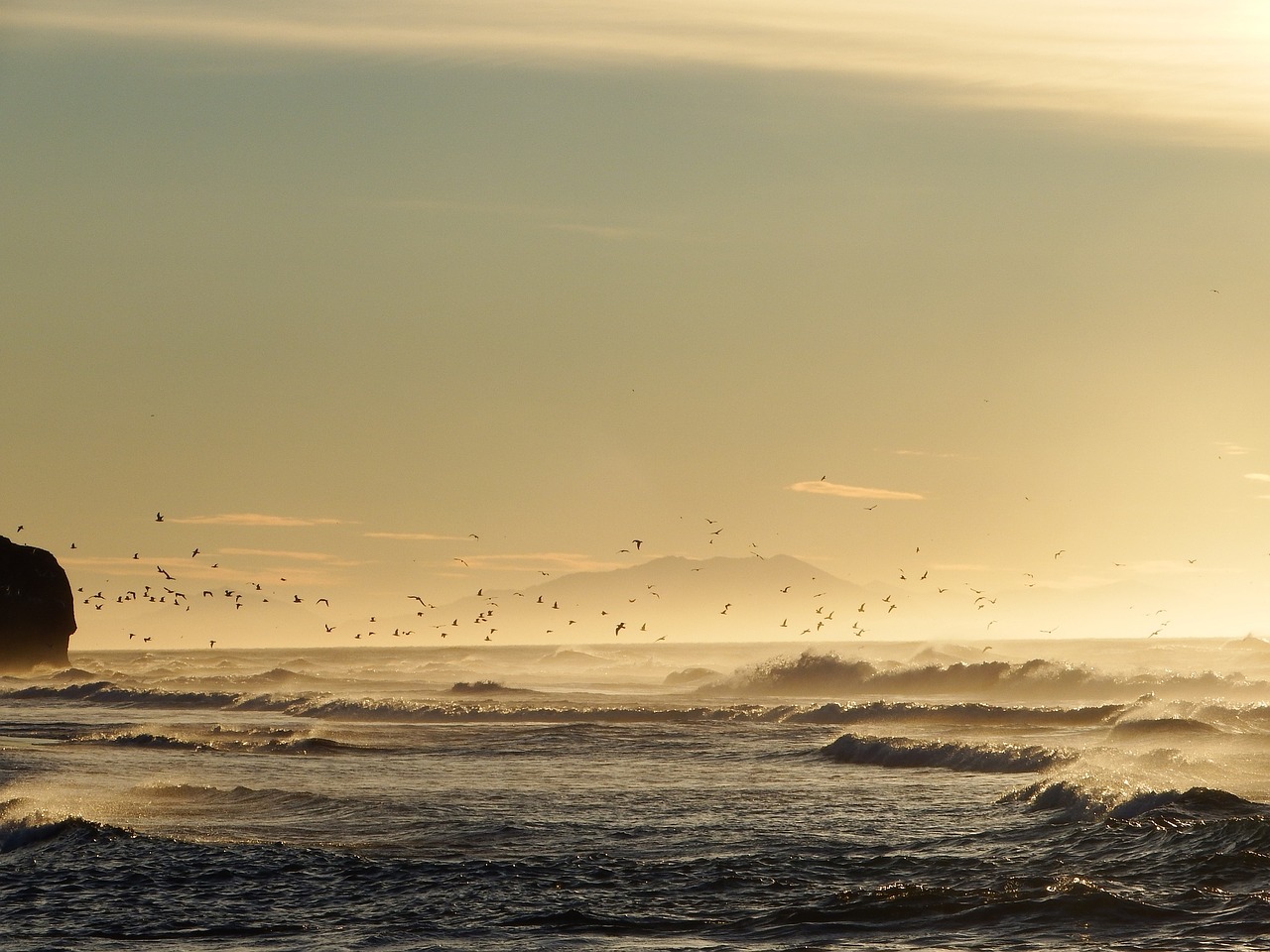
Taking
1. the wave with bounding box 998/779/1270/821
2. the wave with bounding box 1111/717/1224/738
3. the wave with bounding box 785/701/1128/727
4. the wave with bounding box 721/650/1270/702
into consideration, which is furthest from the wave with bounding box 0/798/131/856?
the wave with bounding box 721/650/1270/702

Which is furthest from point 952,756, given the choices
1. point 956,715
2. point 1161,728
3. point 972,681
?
point 972,681

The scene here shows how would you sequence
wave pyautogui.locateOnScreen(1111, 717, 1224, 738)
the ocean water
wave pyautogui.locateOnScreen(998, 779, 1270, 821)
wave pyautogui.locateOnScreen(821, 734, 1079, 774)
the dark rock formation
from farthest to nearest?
the dark rock formation < wave pyautogui.locateOnScreen(1111, 717, 1224, 738) < wave pyautogui.locateOnScreen(821, 734, 1079, 774) < wave pyautogui.locateOnScreen(998, 779, 1270, 821) < the ocean water

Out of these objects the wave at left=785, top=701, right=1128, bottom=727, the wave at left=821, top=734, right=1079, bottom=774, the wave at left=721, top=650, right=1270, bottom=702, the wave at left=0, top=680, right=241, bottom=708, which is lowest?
the wave at left=721, top=650, right=1270, bottom=702

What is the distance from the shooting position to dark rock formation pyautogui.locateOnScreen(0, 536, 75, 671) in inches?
3944

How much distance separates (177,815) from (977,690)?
55.3 metres

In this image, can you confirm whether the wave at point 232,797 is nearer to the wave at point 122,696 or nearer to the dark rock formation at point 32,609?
the wave at point 122,696

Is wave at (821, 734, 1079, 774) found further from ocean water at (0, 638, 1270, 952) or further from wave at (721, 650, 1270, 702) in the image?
wave at (721, 650, 1270, 702)

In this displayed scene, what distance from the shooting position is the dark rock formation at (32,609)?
100 meters

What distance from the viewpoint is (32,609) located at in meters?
102

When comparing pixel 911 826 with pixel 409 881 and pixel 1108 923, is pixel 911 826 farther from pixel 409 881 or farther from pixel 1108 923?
pixel 409 881

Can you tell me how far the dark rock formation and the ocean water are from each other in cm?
5588

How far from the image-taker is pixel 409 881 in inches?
793

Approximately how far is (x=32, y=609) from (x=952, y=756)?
8625cm

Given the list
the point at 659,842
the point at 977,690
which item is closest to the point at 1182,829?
the point at 659,842
